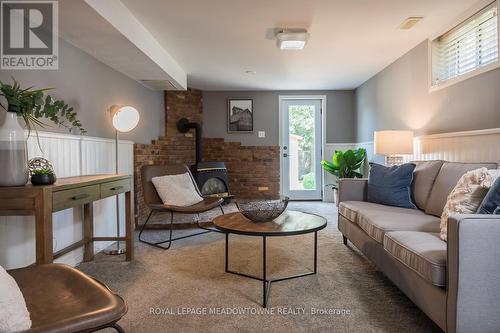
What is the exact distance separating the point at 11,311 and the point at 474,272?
166 centimetres

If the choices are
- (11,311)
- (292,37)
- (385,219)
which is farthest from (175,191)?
(11,311)

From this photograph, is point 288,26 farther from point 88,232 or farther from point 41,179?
point 88,232

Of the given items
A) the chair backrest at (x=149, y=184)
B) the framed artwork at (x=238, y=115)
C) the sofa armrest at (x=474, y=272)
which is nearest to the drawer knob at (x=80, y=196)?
the chair backrest at (x=149, y=184)

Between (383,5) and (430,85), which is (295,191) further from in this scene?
(383,5)

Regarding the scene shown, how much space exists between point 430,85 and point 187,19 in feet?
8.13

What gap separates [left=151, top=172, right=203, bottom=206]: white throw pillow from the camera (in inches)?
136

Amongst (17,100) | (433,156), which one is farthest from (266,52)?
(17,100)

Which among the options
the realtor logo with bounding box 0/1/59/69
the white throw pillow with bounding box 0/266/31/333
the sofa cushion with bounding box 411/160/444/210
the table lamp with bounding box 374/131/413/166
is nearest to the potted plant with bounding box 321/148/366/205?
the table lamp with bounding box 374/131/413/166

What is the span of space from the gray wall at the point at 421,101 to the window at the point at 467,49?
0.35 ft

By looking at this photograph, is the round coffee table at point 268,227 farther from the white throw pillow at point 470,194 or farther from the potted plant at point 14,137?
the potted plant at point 14,137

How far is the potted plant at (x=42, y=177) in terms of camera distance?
→ 1.87m

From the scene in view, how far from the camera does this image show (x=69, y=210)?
9.16 ft

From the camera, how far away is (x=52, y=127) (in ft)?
8.50

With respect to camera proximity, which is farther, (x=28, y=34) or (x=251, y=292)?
(x=28, y=34)
